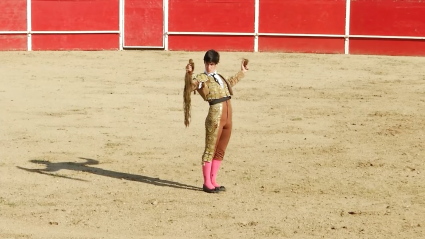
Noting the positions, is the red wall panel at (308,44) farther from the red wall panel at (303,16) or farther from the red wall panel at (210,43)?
the red wall panel at (210,43)

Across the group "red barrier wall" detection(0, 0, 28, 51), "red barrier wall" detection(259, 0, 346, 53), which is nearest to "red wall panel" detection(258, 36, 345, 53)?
"red barrier wall" detection(259, 0, 346, 53)

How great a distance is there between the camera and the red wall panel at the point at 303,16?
20.7 metres

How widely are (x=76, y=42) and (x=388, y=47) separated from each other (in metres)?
6.98

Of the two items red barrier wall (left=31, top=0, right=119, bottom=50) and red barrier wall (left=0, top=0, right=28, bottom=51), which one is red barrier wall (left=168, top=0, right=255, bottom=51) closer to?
red barrier wall (left=31, top=0, right=119, bottom=50)

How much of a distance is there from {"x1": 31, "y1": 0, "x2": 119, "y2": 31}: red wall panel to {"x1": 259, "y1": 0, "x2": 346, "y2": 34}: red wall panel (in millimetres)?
3430

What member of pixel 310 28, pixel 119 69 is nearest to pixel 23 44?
pixel 119 69

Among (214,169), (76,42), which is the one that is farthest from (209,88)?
(76,42)

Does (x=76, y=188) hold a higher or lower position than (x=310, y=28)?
lower

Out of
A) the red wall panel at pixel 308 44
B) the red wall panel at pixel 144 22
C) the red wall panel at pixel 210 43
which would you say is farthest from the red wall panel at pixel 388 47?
the red wall panel at pixel 144 22

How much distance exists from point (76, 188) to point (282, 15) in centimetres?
1175

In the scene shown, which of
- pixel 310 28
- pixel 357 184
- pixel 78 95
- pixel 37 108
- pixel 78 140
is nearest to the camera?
pixel 357 184

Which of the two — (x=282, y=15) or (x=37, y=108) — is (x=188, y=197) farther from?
(x=282, y=15)

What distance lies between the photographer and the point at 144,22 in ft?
69.7

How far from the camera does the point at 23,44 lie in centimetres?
2130
